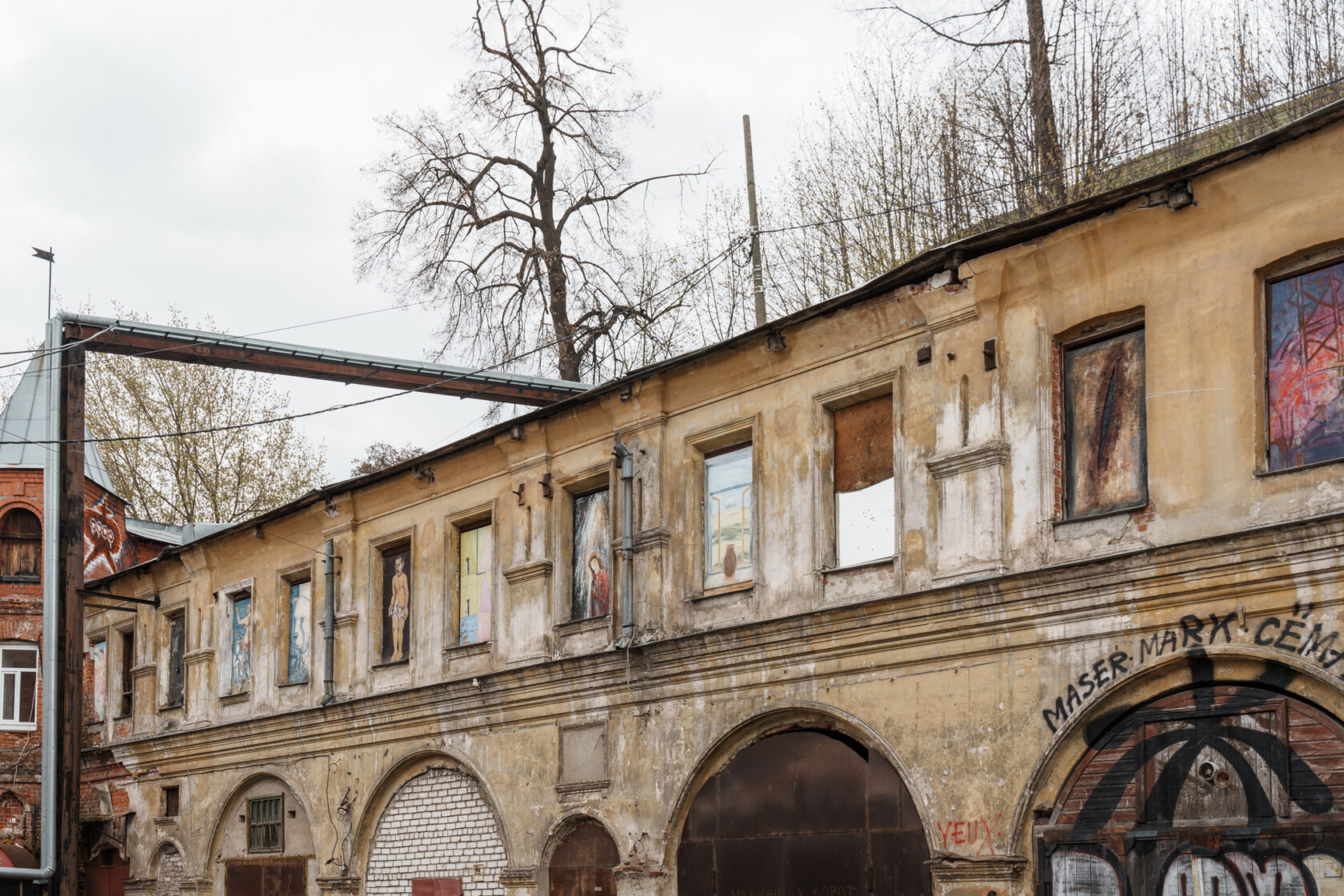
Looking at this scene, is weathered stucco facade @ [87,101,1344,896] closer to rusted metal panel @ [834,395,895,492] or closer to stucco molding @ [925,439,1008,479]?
stucco molding @ [925,439,1008,479]

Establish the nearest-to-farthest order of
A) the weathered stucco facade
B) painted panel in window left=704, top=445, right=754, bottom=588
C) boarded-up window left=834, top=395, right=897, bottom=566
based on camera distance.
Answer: the weathered stucco facade
boarded-up window left=834, top=395, right=897, bottom=566
painted panel in window left=704, top=445, right=754, bottom=588

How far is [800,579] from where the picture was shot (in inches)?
598

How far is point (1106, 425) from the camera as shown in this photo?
1282 cm

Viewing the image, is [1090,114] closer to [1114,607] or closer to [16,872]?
[1114,607]

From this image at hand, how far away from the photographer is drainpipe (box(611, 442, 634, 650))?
55.7ft

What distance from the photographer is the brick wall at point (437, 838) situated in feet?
61.8

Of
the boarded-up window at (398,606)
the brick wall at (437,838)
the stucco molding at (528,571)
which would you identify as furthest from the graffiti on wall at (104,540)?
the stucco molding at (528,571)

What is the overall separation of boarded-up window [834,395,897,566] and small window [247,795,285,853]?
11.4 metres

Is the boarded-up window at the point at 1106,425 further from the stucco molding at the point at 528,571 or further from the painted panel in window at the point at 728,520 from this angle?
the stucco molding at the point at 528,571

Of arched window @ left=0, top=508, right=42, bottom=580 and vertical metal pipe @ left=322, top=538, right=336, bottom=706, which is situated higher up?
arched window @ left=0, top=508, right=42, bottom=580

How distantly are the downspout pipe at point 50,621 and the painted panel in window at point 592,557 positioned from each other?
10216 mm

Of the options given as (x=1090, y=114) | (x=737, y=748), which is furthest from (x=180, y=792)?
(x=1090, y=114)

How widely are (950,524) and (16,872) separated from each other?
17336mm

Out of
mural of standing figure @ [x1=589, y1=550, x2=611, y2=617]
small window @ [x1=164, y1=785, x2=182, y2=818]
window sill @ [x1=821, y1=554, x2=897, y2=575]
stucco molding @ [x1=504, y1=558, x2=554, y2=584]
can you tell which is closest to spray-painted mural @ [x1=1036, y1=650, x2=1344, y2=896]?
window sill @ [x1=821, y1=554, x2=897, y2=575]
